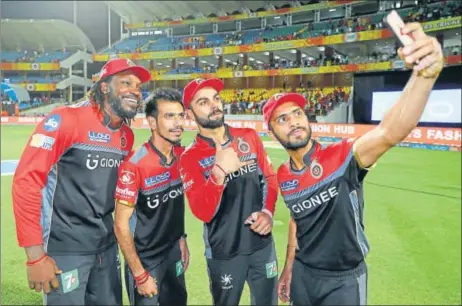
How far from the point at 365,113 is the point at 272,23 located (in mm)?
17420

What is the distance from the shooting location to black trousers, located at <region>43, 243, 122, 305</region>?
2365 millimetres

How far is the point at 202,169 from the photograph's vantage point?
2.35 meters

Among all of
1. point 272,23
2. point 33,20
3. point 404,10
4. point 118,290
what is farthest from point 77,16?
point 118,290

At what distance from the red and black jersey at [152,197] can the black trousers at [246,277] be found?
355 millimetres

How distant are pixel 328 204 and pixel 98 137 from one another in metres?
1.35

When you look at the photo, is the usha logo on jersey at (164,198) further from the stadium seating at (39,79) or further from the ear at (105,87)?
the stadium seating at (39,79)

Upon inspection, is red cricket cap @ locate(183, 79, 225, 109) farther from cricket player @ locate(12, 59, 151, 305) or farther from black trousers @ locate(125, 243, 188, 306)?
black trousers @ locate(125, 243, 188, 306)

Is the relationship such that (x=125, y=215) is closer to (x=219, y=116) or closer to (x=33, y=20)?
(x=219, y=116)

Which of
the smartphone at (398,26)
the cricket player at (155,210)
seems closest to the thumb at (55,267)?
the cricket player at (155,210)

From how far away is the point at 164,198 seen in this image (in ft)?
7.96

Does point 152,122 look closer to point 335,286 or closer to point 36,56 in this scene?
point 335,286

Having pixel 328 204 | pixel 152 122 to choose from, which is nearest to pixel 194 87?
pixel 152 122

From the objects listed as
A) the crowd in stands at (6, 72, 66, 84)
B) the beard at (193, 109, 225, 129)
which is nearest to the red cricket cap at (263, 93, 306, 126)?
the beard at (193, 109, 225, 129)

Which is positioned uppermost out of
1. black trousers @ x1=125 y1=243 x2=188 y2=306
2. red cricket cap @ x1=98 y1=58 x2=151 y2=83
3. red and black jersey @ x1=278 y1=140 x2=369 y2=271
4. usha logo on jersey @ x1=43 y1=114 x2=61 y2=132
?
red cricket cap @ x1=98 y1=58 x2=151 y2=83
